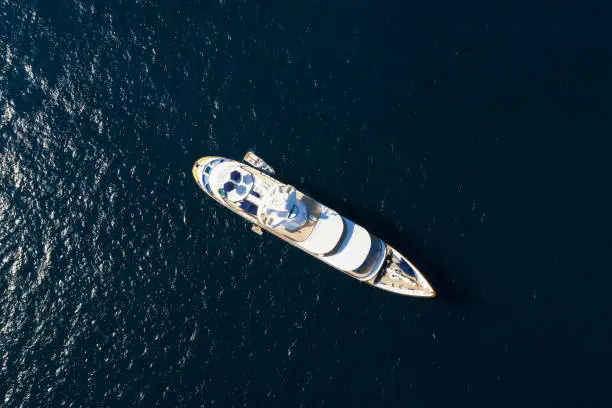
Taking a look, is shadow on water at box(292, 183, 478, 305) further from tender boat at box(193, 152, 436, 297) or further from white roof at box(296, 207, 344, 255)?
white roof at box(296, 207, 344, 255)

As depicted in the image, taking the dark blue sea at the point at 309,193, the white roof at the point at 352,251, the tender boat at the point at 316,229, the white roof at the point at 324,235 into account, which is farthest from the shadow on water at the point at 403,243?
the white roof at the point at 324,235

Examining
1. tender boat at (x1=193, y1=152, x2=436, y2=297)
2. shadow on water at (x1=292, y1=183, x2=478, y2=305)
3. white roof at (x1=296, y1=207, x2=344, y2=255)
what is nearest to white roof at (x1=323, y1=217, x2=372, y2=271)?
tender boat at (x1=193, y1=152, x2=436, y2=297)

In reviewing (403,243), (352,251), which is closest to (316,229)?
(352,251)

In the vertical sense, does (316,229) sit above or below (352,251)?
above

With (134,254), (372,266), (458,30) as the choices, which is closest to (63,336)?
(134,254)

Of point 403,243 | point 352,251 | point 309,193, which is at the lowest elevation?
point 352,251

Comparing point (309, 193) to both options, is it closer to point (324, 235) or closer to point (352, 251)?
point (324, 235)

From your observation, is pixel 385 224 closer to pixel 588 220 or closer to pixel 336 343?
pixel 336 343

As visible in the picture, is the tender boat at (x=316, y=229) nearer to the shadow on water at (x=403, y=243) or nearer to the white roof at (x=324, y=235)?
the white roof at (x=324, y=235)
